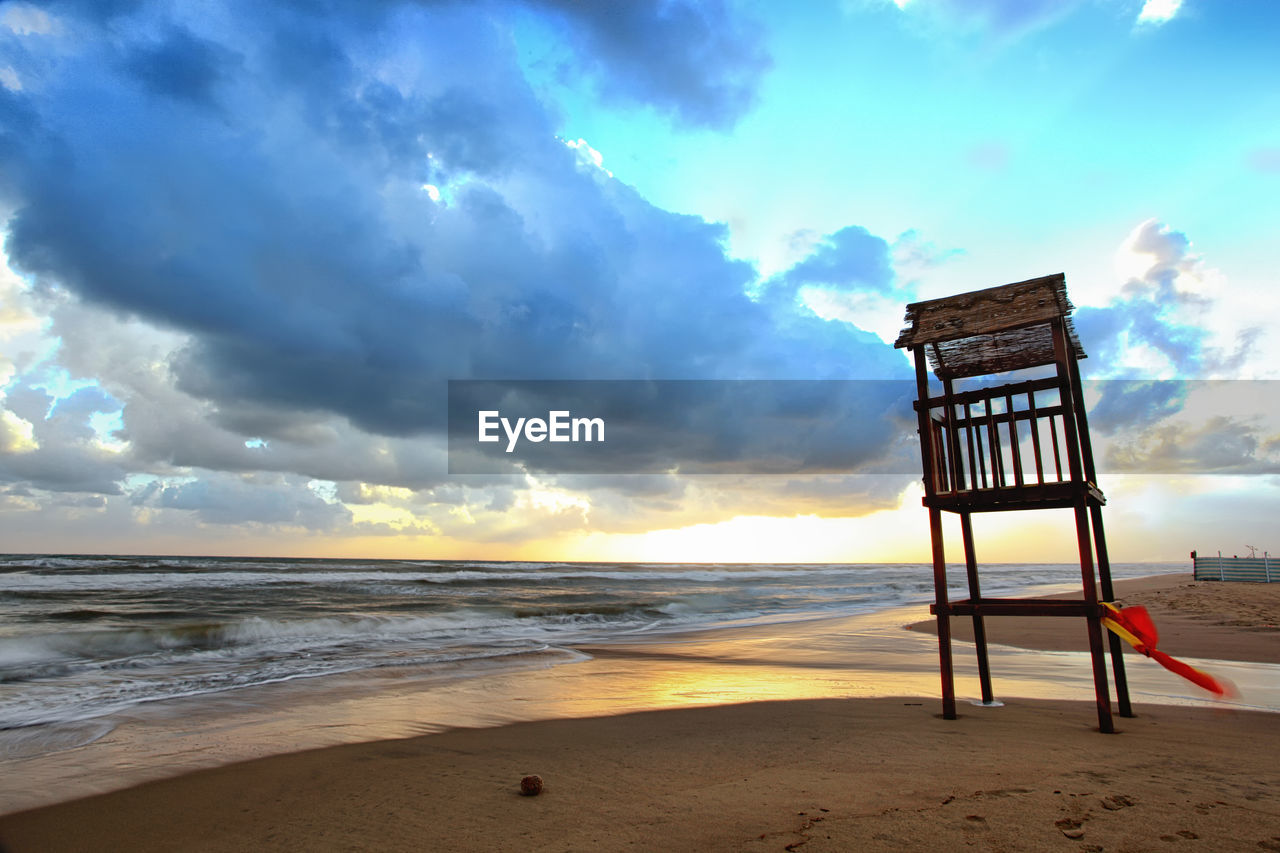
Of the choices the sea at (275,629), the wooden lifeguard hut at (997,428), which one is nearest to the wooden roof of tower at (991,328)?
the wooden lifeguard hut at (997,428)

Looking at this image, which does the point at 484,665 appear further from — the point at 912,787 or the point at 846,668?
the point at 912,787

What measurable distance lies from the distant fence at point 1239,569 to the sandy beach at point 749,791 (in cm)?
3036

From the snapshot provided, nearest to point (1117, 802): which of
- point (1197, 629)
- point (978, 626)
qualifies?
point (978, 626)

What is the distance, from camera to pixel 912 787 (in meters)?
3.79

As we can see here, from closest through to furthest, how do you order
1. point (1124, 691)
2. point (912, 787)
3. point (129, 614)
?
point (912, 787)
point (1124, 691)
point (129, 614)

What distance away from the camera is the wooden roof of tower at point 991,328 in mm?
5625

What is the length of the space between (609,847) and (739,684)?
5.86 m

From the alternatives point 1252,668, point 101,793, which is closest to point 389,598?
point 101,793

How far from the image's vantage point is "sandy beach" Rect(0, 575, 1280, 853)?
126 inches

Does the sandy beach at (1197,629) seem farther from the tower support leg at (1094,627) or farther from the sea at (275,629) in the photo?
the tower support leg at (1094,627)

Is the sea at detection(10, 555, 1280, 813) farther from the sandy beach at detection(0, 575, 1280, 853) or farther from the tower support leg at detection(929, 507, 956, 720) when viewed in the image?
the tower support leg at detection(929, 507, 956, 720)

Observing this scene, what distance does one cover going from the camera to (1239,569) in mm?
29266

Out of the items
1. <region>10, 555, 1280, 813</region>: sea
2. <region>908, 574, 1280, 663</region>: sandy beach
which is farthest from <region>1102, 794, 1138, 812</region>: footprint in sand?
<region>908, 574, 1280, 663</region>: sandy beach

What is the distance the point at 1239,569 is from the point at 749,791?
36566 millimetres
